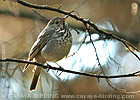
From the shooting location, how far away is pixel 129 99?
4.25m

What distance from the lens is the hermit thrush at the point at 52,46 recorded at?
8.91ft

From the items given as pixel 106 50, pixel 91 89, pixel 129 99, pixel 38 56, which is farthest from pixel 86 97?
pixel 38 56

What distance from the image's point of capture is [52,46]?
274 cm

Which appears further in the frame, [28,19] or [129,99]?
[129,99]

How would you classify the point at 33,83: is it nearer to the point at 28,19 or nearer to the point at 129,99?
the point at 28,19

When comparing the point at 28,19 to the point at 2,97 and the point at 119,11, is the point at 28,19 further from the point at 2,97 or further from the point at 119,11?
the point at 119,11

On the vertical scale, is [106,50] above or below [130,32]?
below

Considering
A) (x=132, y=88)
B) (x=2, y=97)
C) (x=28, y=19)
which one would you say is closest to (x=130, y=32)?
(x=132, y=88)

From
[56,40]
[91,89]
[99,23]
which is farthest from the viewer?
[91,89]

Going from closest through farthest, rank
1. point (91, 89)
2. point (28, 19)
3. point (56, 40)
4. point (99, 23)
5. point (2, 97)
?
point (56, 40)
point (2, 97)
point (28, 19)
point (99, 23)
point (91, 89)

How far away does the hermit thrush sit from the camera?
271cm

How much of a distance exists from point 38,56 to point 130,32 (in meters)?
1.88

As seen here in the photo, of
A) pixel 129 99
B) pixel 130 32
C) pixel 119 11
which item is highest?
pixel 119 11

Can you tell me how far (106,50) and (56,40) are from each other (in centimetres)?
71
